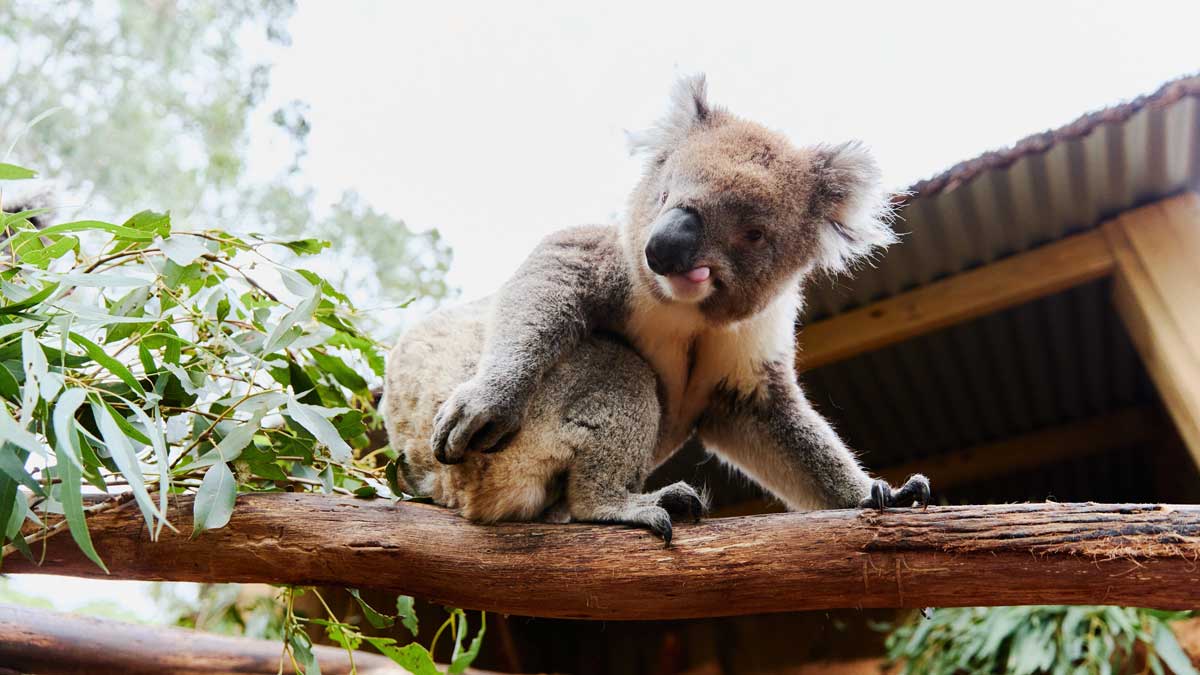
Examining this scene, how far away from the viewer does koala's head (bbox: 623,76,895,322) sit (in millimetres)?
2119

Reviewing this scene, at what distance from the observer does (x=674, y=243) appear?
203 cm

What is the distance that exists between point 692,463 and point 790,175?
2.61 meters

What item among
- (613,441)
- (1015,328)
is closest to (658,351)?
(613,441)

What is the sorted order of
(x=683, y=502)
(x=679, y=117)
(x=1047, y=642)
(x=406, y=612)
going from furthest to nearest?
(x=1047, y=642), (x=679, y=117), (x=406, y=612), (x=683, y=502)

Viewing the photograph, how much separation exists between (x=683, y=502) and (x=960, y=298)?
92.1 inches

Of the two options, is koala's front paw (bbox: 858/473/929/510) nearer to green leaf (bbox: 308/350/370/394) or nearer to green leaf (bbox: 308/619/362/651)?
green leaf (bbox: 308/619/362/651)

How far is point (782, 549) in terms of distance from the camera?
1.64 m

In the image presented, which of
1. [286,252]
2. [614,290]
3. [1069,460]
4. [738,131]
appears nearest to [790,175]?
[738,131]

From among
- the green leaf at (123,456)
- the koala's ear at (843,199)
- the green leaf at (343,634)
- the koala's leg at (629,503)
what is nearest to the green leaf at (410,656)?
the green leaf at (343,634)

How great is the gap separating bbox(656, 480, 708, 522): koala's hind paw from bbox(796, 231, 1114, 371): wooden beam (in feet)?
6.36

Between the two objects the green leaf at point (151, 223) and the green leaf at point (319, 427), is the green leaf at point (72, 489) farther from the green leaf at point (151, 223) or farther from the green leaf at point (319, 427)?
the green leaf at point (151, 223)

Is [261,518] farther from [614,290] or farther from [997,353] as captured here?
[997,353]

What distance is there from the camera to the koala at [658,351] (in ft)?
6.39

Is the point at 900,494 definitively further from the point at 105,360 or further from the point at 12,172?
the point at 12,172
